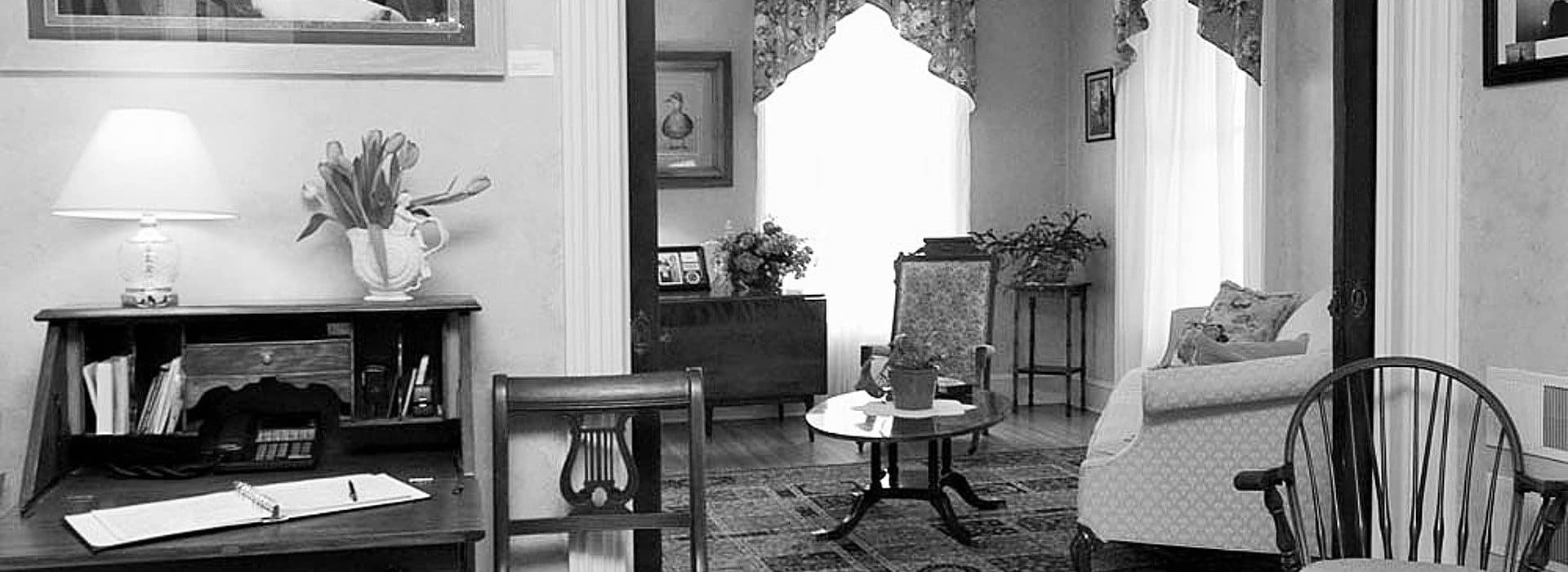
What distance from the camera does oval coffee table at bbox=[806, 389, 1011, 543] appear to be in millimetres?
4805

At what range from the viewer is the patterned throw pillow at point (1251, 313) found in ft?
18.6

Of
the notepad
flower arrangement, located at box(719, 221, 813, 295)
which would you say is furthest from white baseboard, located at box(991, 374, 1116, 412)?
the notepad

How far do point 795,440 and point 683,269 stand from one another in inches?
42.1

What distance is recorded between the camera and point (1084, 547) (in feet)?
14.2

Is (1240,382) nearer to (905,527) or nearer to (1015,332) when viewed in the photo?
(905,527)

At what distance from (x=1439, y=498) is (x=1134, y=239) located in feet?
14.5

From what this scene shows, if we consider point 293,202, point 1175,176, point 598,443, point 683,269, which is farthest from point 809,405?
point 293,202

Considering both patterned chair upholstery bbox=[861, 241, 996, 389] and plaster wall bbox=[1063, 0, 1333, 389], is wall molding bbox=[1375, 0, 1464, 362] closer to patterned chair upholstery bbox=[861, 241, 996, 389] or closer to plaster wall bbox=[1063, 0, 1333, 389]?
plaster wall bbox=[1063, 0, 1333, 389]

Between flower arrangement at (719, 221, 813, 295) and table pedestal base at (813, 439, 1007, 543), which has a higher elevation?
flower arrangement at (719, 221, 813, 295)

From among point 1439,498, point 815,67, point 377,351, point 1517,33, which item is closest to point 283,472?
point 377,351

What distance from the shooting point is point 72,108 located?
266 cm

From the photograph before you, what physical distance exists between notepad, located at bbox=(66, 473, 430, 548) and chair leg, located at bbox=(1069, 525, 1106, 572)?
95.7 inches

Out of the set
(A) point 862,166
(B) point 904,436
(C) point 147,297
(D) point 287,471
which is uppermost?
(A) point 862,166

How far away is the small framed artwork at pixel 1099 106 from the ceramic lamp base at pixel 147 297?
5768mm
